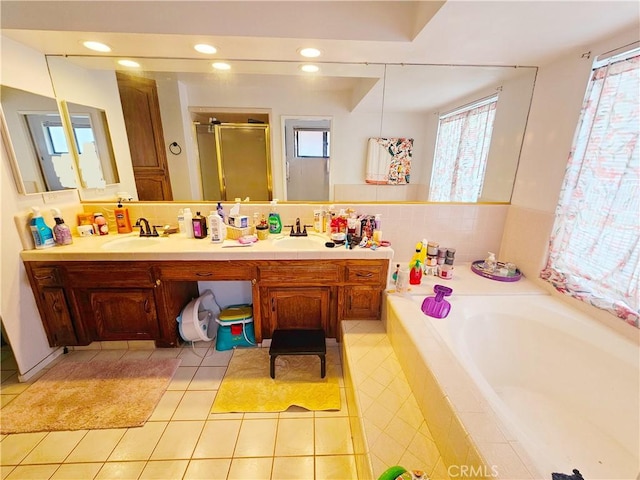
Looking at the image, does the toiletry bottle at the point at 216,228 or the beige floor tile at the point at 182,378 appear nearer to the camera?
the beige floor tile at the point at 182,378

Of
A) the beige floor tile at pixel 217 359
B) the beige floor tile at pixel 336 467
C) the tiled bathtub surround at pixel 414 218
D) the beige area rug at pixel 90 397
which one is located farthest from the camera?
the tiled bathtub surround at pixel 414 218

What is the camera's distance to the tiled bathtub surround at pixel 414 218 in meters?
2.10

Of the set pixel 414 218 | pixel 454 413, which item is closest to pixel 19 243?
pixel 454 413

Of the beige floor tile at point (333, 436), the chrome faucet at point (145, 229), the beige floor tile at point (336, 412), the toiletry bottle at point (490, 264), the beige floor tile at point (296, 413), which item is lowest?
the beige floor tile at point (333, 436)

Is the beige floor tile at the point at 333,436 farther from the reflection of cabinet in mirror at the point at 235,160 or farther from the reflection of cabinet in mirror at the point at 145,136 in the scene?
the reflection of cabinet in mirror at the point at 145,136

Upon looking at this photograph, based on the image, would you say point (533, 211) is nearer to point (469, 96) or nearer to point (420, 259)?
point (420, 259)

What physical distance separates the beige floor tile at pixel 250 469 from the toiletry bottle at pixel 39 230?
1.77 metres

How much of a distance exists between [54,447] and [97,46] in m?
2.26

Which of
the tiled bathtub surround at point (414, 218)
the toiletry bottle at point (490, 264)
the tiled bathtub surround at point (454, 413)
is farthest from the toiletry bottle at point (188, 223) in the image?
the toiletry bottle at point (490, 264)

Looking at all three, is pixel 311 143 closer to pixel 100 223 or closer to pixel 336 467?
pixel 100 223

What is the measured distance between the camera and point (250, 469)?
4.08ft

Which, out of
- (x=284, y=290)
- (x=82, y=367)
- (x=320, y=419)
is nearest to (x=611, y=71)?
(x=284, y=290)

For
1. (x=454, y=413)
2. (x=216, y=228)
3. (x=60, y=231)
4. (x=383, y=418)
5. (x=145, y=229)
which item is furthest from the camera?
(x=145, y=229)

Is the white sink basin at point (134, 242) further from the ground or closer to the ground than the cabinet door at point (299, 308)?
further from the ground
